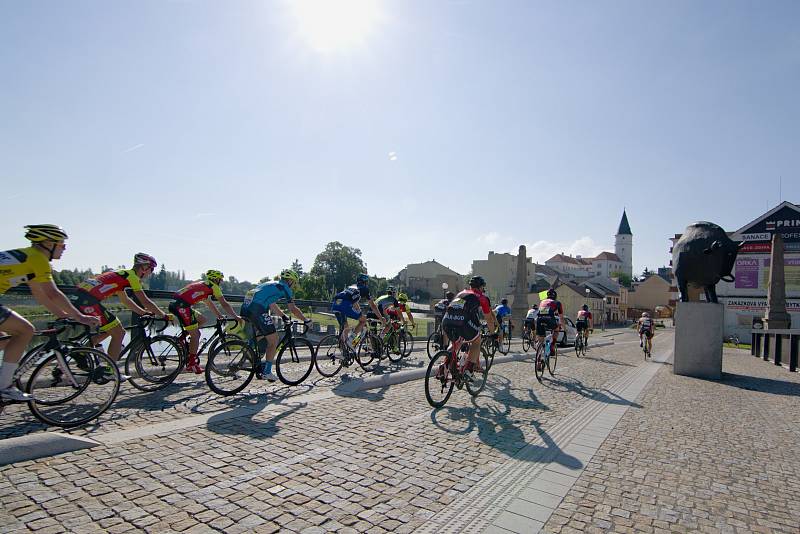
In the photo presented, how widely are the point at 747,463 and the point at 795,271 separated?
54.6 m

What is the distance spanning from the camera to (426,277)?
100125 millimetres

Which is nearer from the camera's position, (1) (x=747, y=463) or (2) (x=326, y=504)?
(2) (x=326, y=504)

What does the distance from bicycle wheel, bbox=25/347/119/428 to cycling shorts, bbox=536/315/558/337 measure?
316 inches

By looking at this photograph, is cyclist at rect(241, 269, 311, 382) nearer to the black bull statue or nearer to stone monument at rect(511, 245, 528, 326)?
the black bull statue

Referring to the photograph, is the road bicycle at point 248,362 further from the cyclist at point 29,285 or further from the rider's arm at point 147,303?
the cyclist at point 29,285

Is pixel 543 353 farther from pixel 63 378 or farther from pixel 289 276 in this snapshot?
pixel 63 378

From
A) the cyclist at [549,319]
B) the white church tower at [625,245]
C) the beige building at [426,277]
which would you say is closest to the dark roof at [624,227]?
the white church tower at [625,245]

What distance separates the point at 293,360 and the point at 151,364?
216 cm

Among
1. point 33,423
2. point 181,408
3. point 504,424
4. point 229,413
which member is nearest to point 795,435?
point 504,424

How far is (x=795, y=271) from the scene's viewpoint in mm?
45375

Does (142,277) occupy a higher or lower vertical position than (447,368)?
higher

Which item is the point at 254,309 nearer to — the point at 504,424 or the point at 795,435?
the point at 504,424

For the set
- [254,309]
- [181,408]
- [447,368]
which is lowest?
[181,408]

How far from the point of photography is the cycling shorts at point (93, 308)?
6.37m
